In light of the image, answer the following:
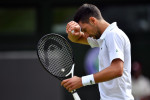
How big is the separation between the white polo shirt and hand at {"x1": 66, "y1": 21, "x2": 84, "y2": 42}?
22 centimetres

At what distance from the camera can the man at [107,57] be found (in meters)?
3.65

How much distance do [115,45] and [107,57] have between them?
17cm

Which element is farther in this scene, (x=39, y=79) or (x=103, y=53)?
(x=39, y=79)

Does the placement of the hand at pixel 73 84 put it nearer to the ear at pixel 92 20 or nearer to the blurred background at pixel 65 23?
the ear at pixel 92 20

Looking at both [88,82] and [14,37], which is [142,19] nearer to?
[14,37]

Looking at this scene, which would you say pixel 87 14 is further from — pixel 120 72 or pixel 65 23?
pixel 65 23

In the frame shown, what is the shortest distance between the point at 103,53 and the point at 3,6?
19.7 feet

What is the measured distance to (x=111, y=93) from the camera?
12.6 ft

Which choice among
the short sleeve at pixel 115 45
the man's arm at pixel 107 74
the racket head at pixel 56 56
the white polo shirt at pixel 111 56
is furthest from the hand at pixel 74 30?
the man's arm at pixel 107 74

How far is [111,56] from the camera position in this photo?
368cm

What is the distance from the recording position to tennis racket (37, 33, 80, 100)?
4.10 m

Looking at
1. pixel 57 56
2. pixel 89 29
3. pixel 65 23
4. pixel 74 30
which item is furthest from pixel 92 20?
pixel 65 23

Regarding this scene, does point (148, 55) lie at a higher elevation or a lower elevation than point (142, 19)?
lower

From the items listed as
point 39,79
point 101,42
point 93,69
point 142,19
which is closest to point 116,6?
point 142,19
